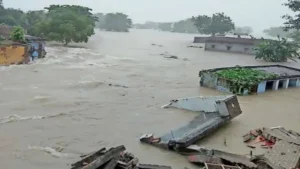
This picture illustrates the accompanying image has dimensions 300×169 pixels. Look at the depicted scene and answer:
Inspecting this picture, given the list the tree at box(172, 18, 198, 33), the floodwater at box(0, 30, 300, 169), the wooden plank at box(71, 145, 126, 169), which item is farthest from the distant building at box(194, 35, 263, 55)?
the tree at box(172, 18, 198, 33)

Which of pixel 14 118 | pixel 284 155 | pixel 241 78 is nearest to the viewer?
pixel 284 155

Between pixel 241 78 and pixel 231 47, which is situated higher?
pixel 231 47

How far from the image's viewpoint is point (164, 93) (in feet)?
66.3

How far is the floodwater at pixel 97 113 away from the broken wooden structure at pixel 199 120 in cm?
32

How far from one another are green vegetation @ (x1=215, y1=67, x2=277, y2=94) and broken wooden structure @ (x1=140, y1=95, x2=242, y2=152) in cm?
463

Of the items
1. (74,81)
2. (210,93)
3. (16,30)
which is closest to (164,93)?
(210,93)

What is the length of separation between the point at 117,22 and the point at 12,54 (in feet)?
306

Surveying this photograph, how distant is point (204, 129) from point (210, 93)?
8.36 m

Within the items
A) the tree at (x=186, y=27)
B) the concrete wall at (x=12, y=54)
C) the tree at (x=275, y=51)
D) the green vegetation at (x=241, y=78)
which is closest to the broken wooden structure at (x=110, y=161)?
the green vegetation at (x=241, y=78)

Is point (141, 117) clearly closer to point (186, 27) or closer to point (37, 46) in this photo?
point (37, 46)

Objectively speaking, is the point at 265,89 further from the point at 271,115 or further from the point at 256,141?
the point at 256,141

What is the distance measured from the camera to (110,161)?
8.53 m

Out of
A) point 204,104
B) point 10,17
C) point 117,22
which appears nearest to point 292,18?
point 204,104

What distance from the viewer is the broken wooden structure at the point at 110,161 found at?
328 inches
